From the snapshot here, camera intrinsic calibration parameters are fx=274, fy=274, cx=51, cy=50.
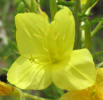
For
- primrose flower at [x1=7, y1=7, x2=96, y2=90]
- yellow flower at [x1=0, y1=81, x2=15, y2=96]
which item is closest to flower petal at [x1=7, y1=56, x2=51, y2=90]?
primrose flower at [x1=7, y1=7, x2=96, y2=90]

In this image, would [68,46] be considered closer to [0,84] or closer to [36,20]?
[36,20]

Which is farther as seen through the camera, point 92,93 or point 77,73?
point 92,93

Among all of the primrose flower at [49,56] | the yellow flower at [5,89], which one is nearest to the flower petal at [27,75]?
the primrose flower at [49,56]

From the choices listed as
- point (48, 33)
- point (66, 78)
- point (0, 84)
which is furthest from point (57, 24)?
point (0, 84)

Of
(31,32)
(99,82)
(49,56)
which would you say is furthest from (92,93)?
(31,32)

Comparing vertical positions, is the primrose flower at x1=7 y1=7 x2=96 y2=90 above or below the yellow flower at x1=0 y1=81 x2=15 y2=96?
above

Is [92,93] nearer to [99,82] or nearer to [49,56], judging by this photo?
[99,82]

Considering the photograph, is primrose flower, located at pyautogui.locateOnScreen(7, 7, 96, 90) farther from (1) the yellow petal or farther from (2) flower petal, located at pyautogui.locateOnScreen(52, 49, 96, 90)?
(1) the yellow petal
